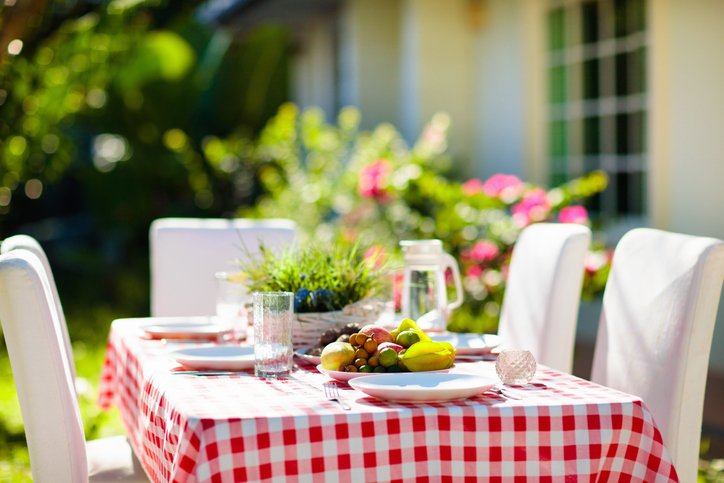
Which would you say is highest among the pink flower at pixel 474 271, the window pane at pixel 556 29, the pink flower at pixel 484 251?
the window pane at pixel 556 29

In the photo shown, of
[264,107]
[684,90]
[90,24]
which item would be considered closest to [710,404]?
[684,90]

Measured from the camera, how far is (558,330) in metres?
3.49

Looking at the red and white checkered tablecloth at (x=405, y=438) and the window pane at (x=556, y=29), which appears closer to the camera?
the red and white checkered tablecloth at (x=405, y=438)

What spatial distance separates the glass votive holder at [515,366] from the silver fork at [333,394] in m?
0.38

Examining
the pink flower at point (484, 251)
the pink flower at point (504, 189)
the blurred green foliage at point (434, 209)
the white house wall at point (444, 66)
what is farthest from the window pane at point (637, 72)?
the white house wall at point (444, 66)

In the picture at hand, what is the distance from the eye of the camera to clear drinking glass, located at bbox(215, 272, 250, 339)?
10.4 ft

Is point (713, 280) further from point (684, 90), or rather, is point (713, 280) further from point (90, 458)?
point (684, 90)

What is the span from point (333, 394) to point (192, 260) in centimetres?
217

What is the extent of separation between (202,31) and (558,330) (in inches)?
393

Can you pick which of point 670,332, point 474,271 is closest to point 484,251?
point 474,271

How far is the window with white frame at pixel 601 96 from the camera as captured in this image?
23.0 ft

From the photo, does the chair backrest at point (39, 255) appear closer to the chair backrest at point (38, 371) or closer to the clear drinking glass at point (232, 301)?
the clear drinking glass at point (232, 301)

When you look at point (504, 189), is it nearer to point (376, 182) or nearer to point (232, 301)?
point (376, 182)

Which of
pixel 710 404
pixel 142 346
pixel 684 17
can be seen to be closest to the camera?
pixel 142 346
